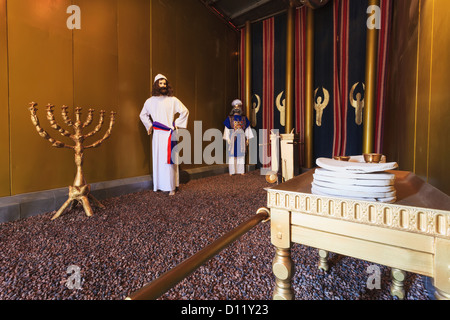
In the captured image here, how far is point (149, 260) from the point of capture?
1.29m

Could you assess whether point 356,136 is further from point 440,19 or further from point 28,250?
point 28,250

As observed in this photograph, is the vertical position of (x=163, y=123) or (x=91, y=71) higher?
(x=91, y=71)

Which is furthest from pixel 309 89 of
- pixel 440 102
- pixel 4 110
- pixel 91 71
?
pixel 4 110

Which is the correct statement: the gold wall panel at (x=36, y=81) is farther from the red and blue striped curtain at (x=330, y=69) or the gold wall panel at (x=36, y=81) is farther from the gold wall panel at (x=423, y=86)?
the gold wall panel at (x=423, y=86)

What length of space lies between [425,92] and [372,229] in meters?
1.71

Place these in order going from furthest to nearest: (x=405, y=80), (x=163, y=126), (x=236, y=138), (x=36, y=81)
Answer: (x=236, y=138) → (x=163, y=126) → (x=405, y=80) → (x=36, y=81)

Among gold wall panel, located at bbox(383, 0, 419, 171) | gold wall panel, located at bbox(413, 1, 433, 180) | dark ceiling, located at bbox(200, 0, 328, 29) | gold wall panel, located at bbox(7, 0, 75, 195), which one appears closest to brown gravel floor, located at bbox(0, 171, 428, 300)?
gold wall panel, located at bbox(7, 0, 75, 195)

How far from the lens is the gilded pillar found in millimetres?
4492

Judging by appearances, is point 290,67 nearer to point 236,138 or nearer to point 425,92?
point 236,138

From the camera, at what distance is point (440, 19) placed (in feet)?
4.72

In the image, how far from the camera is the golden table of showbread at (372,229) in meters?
0.55

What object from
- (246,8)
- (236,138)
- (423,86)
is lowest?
(236,138)

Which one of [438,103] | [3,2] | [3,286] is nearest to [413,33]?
[438,103]

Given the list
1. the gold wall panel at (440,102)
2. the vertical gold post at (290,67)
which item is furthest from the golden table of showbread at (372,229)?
the vertical gold post at (290,67)
